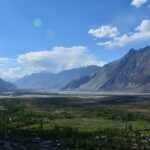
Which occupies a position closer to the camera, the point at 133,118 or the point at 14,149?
the point at 14,149

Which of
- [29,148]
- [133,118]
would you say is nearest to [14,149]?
[29,148]

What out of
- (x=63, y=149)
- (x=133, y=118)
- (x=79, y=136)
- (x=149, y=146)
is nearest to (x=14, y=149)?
(x=63, y=149)

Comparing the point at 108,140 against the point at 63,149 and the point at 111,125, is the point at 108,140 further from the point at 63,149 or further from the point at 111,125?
A: the point at 111,125

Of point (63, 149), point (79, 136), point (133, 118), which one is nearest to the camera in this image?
point (63, 149)

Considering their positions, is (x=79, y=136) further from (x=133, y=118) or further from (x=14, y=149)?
(x=133, y=118)

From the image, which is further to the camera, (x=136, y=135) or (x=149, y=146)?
(x=136, y=135)

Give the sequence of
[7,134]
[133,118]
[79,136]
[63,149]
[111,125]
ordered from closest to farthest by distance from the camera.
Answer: [63,149] → [79,136] → [7,134] → [111,125] → [133,118]

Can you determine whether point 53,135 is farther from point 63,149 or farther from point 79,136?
point 63,149

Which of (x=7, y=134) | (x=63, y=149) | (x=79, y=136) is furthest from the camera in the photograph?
(x=7, y=134)
